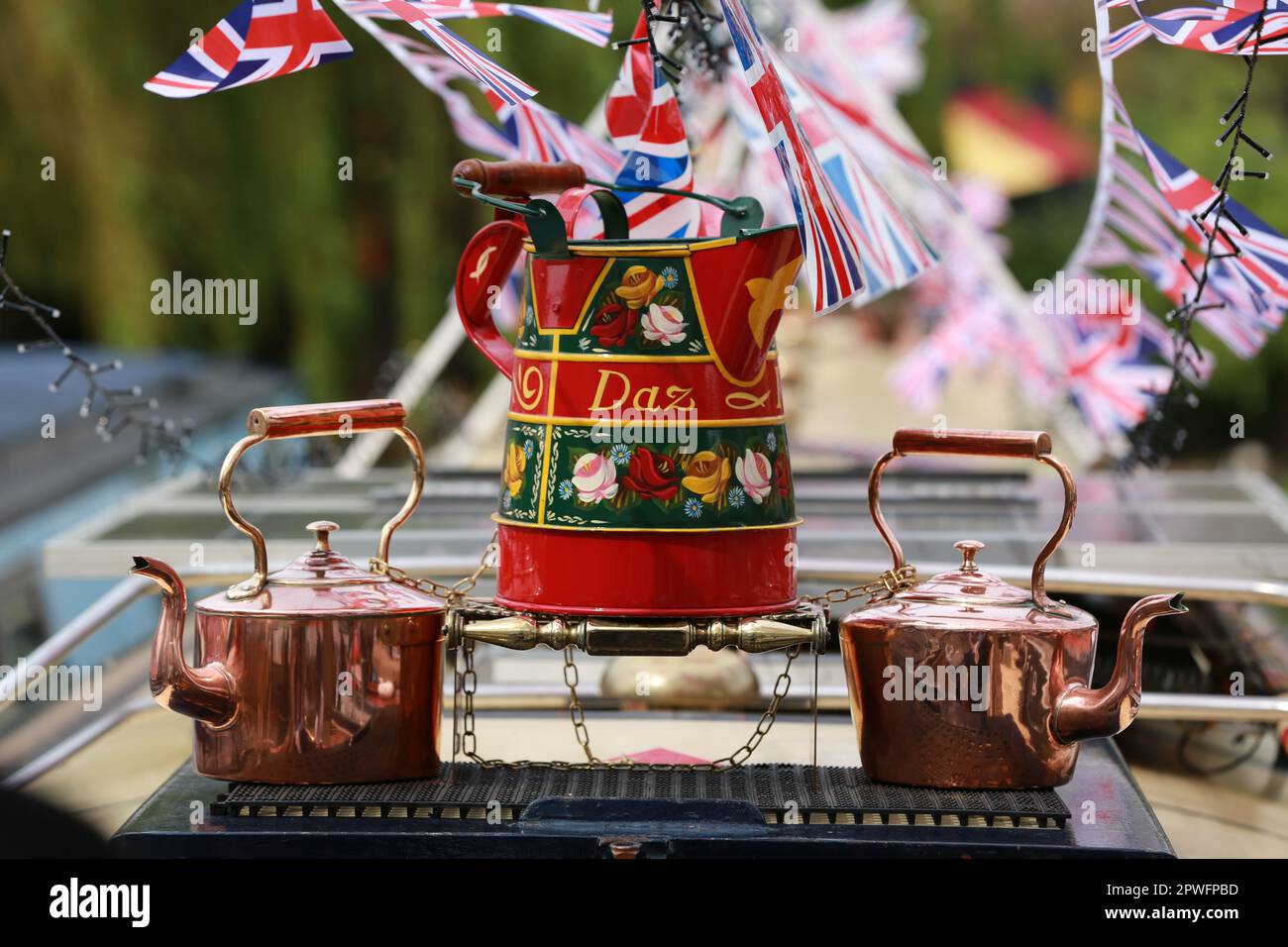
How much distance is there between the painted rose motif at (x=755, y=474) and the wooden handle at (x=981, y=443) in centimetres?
16

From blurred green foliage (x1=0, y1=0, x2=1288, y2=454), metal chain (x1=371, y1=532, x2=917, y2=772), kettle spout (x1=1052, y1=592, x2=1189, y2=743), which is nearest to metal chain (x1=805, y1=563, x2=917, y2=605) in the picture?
metal chain (x1=371, y1=532, x2=917, y2=772)

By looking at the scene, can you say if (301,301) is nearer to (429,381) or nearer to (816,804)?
(429,381)

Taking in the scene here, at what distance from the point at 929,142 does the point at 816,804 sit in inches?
349

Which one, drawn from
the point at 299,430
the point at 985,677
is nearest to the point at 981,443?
the point at 985,677

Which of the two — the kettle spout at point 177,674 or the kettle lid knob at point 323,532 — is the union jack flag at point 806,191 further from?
the kettle spout at point 177,674

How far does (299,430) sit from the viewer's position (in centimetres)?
181

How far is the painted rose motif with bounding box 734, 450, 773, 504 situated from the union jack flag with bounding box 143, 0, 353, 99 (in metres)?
0.66

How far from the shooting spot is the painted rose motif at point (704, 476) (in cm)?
174

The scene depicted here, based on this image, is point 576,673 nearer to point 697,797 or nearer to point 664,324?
point 697,797

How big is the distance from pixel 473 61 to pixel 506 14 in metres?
0.25

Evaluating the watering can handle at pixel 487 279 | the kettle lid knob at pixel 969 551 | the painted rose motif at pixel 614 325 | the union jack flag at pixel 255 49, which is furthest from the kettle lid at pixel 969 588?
the union jack flag at pixel 255 49

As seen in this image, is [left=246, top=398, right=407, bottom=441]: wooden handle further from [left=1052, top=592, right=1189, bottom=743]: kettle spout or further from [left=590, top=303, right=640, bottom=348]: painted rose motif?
[left=1052, top=592, right=1189, bottom=743]: kettle spout

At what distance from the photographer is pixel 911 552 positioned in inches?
125

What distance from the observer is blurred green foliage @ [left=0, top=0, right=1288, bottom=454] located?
6246 mm
